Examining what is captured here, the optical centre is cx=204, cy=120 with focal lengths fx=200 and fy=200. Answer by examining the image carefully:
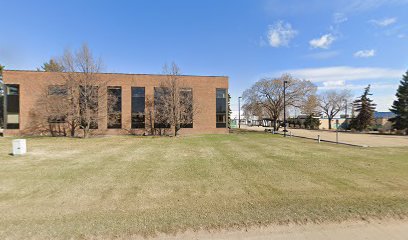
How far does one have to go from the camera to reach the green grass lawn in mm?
3932

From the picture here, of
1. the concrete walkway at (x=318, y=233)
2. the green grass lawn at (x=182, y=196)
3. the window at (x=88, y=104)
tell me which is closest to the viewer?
the concrete walkway at (x=318, y=233)

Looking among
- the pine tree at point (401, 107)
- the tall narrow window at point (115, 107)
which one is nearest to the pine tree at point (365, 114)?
the pine tree at point (401, 107)

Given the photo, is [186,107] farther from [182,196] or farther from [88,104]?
[182,196]

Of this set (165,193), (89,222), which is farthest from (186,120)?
(89,222)

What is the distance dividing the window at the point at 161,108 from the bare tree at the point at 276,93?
1817 centimetres

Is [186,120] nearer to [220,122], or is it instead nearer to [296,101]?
[220,122]

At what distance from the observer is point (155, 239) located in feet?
11.3

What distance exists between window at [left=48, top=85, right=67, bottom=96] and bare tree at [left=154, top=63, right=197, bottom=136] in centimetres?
1107

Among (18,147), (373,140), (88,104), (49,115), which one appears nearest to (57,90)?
(49,115)

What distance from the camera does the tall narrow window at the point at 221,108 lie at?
101 ft

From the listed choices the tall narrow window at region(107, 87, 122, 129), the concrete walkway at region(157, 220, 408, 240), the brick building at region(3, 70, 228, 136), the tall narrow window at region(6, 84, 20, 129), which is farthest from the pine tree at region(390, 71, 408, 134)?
the tall narrow window at region(6, 84, 20, 129)

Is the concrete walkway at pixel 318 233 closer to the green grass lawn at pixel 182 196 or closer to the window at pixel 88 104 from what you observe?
the green grass lawn at pixel 182 196

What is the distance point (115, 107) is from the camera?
27562 millimetres

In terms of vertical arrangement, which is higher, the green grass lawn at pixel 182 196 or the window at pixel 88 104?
the window at pixel 88 104
